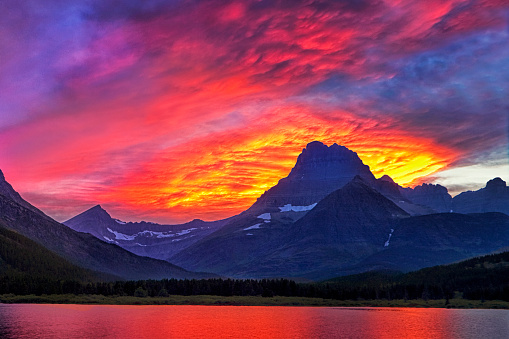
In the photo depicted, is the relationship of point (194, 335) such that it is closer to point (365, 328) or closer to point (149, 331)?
point (149, 331)

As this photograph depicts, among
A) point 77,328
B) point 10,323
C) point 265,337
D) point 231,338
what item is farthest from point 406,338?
point 10,323

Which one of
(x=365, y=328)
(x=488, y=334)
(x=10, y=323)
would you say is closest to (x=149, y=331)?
(x=10, y=323)

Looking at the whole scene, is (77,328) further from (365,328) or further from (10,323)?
(365,328)

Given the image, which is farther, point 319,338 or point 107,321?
point 107,321

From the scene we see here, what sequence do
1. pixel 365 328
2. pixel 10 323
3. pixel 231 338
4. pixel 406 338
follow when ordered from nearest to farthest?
1. pixel 231 338
2. pixel 406 338
3. pixel 10 323
4. pixel 365 328

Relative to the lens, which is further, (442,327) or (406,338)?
(442,327)

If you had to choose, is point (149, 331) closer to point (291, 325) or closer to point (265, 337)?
point (265, 337)

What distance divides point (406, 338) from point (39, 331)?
79.4 metres

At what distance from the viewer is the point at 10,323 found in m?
128

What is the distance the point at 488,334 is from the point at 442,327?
2217cm

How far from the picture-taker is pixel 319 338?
368 feet

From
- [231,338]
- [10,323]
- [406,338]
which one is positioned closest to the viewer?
[231,338]

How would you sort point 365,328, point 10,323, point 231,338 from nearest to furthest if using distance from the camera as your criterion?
Result: 1. point 231,338
2. point 10,323
3. point 365,328

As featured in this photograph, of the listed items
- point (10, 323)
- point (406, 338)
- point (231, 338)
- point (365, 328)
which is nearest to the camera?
point (231, 338)
